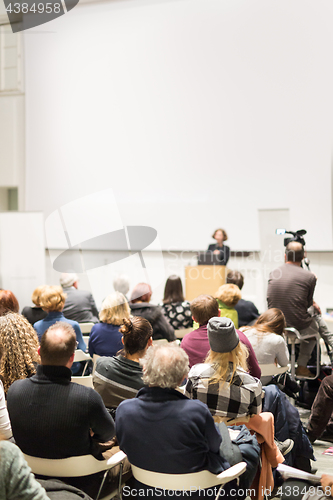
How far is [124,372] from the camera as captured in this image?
7.79 ft

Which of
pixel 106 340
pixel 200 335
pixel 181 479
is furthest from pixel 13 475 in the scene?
pixel 106 340

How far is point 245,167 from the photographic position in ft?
19.8

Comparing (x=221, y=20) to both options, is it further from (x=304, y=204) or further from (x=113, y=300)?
(x=113, y=300)

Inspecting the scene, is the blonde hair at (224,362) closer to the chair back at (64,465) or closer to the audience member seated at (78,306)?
the chair back at (64,465)

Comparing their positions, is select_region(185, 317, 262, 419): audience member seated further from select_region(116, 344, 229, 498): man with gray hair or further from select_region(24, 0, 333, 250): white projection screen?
select_region(24, 0, 333, 250): white projection screen

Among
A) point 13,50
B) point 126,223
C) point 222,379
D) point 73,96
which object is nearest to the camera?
point 222,379

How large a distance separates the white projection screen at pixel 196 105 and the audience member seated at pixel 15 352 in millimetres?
3950

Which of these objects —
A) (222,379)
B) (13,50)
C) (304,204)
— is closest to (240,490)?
(222,379)

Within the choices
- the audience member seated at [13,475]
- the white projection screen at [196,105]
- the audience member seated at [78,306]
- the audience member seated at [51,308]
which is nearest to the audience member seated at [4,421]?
the audience member seated at [13,475]

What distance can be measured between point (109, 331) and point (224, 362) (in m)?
1.33

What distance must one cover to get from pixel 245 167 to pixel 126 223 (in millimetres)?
2024

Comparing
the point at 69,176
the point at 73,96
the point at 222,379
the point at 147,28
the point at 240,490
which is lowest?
the point at 240,490

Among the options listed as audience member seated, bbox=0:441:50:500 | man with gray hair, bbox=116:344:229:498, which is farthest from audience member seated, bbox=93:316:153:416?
audience member seated, bbox=0:441:50:500

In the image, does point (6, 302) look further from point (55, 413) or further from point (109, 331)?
point (55, 413)
